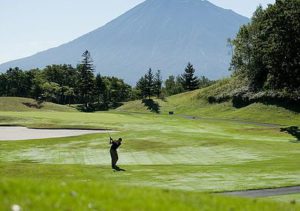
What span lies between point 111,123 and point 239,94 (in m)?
46.4

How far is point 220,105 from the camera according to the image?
125 metres

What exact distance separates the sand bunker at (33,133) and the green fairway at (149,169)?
9601 mm

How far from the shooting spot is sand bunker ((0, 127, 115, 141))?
68.2m

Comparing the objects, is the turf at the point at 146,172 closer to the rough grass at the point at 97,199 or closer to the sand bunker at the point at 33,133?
the rough grass at the point at 97,199

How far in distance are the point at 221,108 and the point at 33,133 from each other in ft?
205

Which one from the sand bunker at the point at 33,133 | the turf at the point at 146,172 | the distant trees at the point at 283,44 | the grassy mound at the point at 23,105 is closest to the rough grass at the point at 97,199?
the turf at the point at 146,172

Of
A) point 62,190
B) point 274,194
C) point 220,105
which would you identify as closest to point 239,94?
point 220,105

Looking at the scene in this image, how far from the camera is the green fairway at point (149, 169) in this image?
39.9 feet

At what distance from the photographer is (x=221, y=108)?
404ft

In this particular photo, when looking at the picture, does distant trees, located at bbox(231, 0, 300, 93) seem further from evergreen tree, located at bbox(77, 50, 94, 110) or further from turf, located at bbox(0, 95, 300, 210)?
evergreen tree, located at bbox(77, 50, 94, 110)

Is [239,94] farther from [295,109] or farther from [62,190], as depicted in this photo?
[62,190]

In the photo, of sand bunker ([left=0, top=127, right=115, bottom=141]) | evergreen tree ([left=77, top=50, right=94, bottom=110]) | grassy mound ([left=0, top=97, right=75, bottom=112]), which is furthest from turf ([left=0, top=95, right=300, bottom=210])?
evergreen tree ([left=77, top=50, right=94, bottom=110])

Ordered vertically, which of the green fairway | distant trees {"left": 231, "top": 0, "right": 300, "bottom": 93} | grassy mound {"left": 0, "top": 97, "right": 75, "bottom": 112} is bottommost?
the green fairway

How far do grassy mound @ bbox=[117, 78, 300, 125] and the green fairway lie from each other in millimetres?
33346
